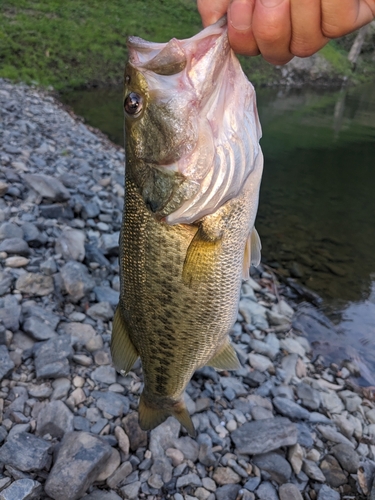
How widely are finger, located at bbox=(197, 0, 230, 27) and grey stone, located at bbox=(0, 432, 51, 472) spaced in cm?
263

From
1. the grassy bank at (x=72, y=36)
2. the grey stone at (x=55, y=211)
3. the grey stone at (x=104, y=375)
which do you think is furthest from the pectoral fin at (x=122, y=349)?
the grassy bank at (x=72, y=36)

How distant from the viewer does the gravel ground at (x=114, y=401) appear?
2807 millimetres

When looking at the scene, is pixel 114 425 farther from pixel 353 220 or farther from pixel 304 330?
pixel 353 220

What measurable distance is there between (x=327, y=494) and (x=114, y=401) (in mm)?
1766

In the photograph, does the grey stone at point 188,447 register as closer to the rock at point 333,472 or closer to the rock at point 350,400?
the rock at point 333,472

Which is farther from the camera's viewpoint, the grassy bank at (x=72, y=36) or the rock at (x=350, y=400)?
the grassy bank at (x=72, y=36)

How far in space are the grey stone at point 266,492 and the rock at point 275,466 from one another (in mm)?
93

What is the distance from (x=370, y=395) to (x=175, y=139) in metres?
4.01

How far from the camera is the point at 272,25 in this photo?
1617 millimetres

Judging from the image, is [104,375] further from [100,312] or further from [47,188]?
[47,188]

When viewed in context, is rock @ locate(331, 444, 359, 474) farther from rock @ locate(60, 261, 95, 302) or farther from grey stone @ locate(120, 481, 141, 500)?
rock @ locate(60, 261, 95, 302)

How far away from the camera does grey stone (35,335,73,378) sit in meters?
3.26

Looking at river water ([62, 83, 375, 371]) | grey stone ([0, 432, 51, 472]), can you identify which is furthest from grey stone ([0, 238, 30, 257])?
river water ([62, 83, 375, 371])

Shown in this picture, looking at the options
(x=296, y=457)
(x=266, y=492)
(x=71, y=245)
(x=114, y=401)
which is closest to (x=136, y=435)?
(x=114, y=401)
